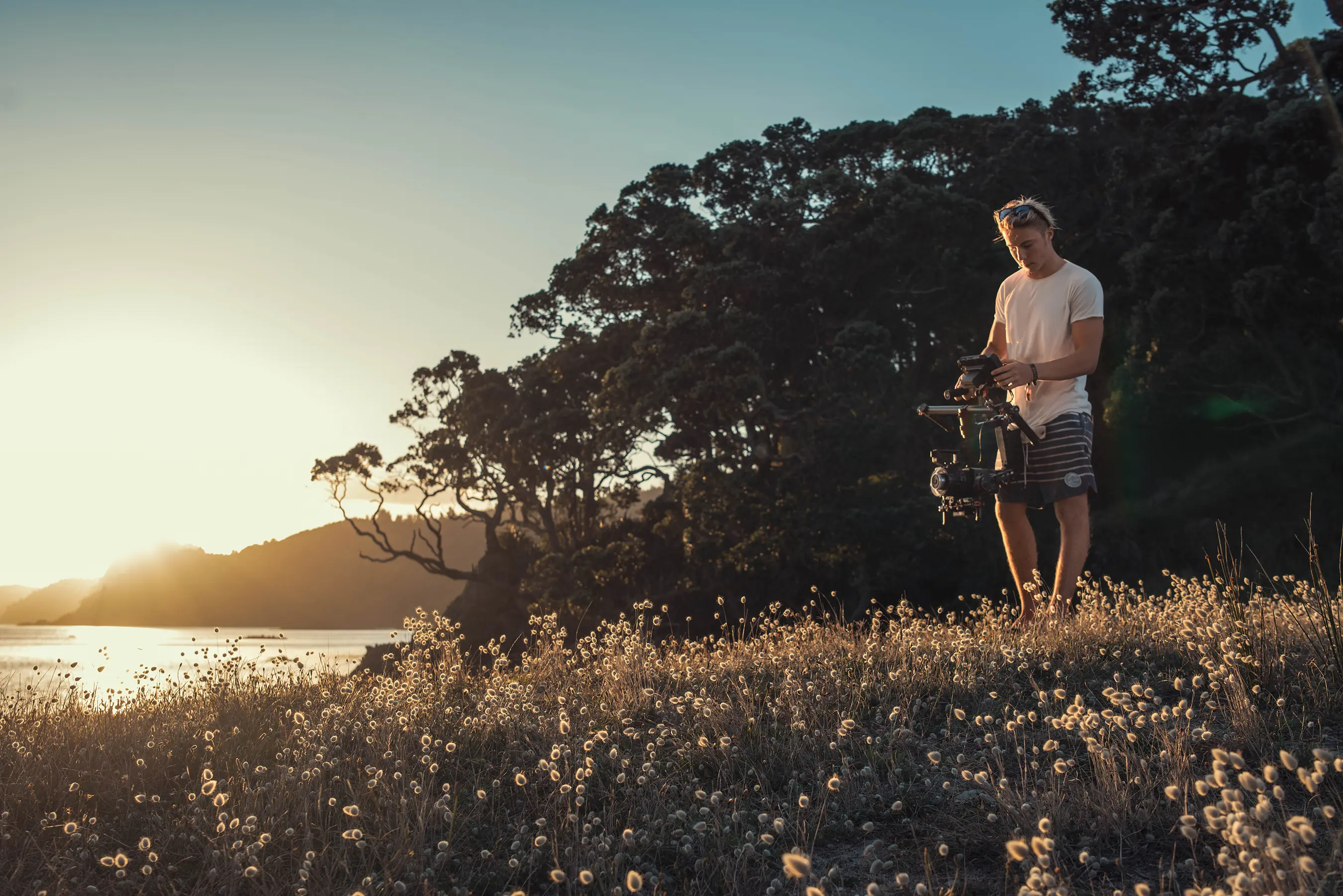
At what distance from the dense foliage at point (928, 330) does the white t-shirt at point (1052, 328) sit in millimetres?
13684

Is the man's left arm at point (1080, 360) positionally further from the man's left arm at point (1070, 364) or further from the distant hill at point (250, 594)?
the distant hill at point (250, 594)

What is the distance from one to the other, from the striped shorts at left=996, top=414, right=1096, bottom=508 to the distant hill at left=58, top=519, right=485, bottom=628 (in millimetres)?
139309

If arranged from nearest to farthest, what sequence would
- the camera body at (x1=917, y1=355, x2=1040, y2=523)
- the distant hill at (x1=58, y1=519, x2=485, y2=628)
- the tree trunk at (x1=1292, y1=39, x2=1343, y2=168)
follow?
the camera body at (x1=917, y1=355, x2=1040, y2=523)
the tree trunk at (x1=1292, y1=39, x2=1343, y2=168)
the distant hill at (x1=58, y1=519, x2=485, y2=628)

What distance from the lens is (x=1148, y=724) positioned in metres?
3.65

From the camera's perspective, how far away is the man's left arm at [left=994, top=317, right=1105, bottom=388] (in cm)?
514

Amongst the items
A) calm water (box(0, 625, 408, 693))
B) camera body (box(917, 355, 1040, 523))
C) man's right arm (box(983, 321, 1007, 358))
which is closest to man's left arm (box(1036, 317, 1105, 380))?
camera body (box(917, 355, 1040, 523))

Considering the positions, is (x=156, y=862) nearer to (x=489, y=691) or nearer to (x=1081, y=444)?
(x=489, y=691)

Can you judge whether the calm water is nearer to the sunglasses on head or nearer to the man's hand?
the man's hand

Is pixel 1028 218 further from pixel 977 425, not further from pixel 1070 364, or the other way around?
pixel 977 425

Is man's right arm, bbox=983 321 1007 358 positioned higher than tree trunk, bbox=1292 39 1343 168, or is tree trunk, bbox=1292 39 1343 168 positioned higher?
tree trunk, bbox=1292 39 1343 168

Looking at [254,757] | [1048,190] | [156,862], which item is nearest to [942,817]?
[156,862]

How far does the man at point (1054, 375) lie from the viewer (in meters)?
5.34

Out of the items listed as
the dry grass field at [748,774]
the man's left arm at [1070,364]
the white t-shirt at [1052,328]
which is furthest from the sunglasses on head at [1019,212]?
the dry grass field at [748,774]

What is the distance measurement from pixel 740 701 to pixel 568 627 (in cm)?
1960
